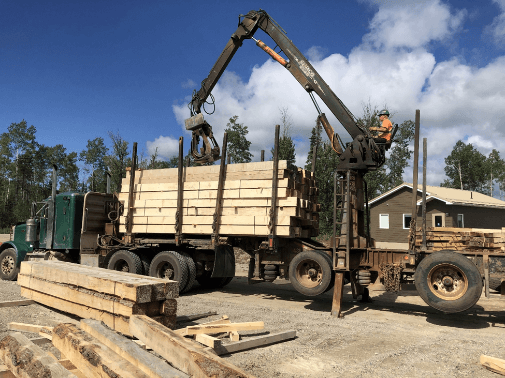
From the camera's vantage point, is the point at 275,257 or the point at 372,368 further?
the point at 275,257

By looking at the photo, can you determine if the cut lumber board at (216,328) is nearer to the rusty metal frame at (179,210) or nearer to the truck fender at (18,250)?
the rusty metal frame at (179,210)

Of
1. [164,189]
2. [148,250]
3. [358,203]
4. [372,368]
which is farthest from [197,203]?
[372,368]

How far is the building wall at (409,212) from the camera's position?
2438 centimetres

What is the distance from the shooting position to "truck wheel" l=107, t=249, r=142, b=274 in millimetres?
10586

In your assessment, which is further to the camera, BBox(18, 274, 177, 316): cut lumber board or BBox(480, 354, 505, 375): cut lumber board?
BBox(18, 274, 177, 316): cut lumber board

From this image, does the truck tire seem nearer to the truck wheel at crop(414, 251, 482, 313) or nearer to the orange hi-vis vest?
the truck wheel at crop(414, 251, 482, 313)

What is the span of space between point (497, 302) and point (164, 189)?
28.8ft

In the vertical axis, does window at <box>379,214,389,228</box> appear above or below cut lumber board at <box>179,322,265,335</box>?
above

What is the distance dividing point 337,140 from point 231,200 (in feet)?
9.51

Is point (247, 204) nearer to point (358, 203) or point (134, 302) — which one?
point (358, 203)

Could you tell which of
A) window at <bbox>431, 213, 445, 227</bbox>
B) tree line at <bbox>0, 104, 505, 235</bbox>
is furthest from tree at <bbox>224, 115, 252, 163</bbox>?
window at <bbox>431, 213, 445, 227</bbox>

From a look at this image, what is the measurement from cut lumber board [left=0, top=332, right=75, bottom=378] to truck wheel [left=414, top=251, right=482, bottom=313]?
19.9 feet

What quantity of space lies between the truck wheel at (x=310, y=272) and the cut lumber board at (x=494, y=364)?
11.6 feet

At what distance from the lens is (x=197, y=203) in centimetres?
1012
